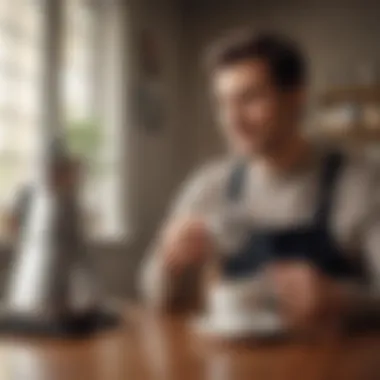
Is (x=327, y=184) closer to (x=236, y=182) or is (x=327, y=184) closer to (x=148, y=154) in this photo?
(x=236, y=182)

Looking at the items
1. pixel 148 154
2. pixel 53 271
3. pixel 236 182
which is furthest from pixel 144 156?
pixel 53 271

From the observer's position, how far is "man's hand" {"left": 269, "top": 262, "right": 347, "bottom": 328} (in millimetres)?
1214

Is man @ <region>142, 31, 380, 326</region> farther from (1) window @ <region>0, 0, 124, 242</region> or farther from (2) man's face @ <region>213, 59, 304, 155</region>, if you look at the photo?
(1) window @ <region>0, 0, 124, 242</region>

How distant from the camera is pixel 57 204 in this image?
1261 millimetres

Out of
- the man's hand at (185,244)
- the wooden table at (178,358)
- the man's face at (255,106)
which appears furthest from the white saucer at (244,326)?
the man's face at (255,106)

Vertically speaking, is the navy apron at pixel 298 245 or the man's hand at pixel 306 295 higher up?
the navy apron at pixel 298 245

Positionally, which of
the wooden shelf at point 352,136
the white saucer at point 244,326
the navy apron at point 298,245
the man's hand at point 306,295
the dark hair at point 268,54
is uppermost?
the dark hair at point 268,54

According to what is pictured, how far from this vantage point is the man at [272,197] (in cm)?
131

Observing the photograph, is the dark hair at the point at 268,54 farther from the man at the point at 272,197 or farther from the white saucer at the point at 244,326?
the white saucer at the point at 244,326

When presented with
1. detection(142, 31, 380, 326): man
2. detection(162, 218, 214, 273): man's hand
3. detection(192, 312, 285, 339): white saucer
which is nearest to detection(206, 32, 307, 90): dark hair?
detection(142, 31, 380, 326): man

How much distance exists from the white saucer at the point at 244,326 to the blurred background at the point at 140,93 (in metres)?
0.21

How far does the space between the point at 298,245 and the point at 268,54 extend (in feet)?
0.91

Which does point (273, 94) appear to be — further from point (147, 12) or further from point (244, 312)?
point (244, 312)

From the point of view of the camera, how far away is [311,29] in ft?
4.50
